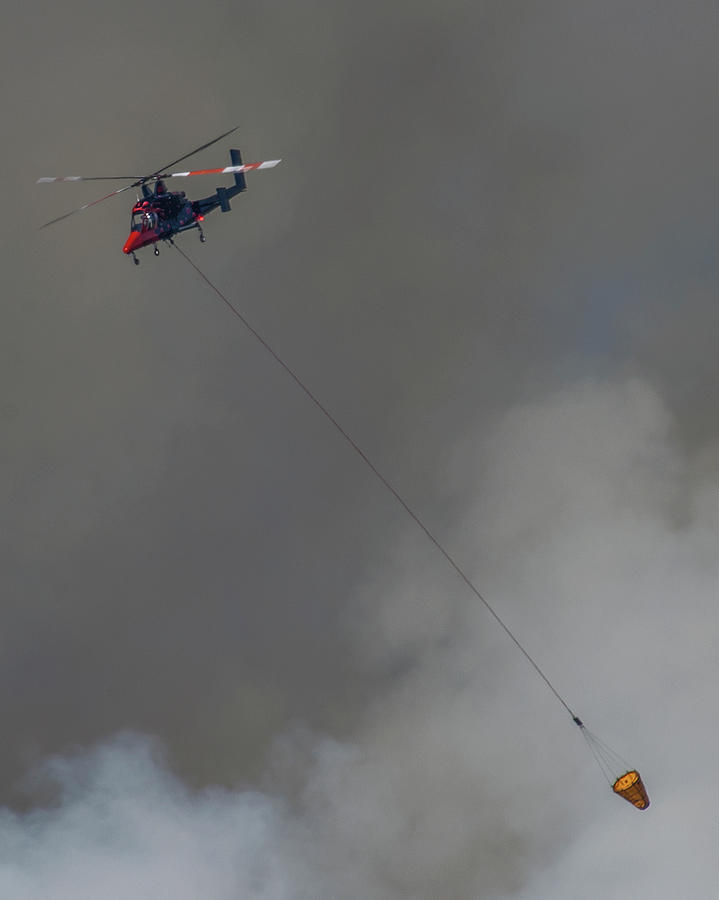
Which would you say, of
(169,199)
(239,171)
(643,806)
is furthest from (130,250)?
(643,806)

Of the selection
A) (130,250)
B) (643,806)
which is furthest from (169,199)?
(643,806)

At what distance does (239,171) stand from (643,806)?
41190 millimetres

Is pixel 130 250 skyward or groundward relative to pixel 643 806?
skyward

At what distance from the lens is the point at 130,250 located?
6375 centimetres

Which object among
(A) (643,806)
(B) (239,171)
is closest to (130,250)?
(B) (239,171)

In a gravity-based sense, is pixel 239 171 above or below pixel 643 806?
above

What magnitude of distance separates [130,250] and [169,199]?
365 cm

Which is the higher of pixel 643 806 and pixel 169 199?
pixel 169 199

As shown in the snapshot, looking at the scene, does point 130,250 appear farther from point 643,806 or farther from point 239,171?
point 643,806

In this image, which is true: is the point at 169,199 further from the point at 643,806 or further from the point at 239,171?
the point at 643,806

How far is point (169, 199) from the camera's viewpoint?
63.3 metres

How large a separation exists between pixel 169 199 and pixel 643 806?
4249 centimetres

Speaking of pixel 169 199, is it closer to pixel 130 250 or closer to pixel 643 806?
pixel 130 250
